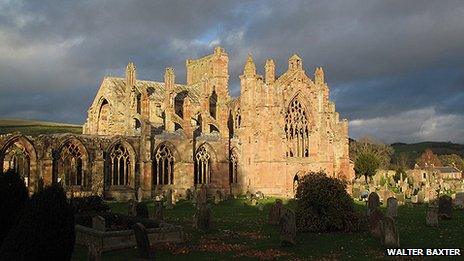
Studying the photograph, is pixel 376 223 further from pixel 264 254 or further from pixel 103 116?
pixel 103 116

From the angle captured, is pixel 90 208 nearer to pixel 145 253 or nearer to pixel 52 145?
pixel 145 253

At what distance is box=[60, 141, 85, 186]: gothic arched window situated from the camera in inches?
1427

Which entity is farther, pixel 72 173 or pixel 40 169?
pixel 72 173

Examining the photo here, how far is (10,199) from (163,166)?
96.2ft

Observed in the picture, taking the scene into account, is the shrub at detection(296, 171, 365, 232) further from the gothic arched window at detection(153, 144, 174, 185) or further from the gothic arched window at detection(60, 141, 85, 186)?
the gothic arched window at detection(153, 144, 174, 185)

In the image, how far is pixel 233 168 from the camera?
1841 inches

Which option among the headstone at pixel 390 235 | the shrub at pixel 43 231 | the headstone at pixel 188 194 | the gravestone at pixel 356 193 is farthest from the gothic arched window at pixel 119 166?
the shrub at pixel 43 231

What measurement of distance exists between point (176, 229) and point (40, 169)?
66.7 ft

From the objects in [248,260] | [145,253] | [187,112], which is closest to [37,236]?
[145,253]

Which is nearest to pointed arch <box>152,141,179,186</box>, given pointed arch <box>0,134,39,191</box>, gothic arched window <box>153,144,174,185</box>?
gothic arched window <box>153,144,174,185</box>

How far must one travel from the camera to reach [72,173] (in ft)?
121

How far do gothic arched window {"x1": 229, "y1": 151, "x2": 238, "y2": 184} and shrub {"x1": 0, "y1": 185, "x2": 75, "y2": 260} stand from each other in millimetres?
36437

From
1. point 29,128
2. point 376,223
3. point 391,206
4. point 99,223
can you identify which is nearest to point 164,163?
point 391,206

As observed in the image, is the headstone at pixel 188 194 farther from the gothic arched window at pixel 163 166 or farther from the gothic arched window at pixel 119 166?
the gothic arched window at pixel 119 166
